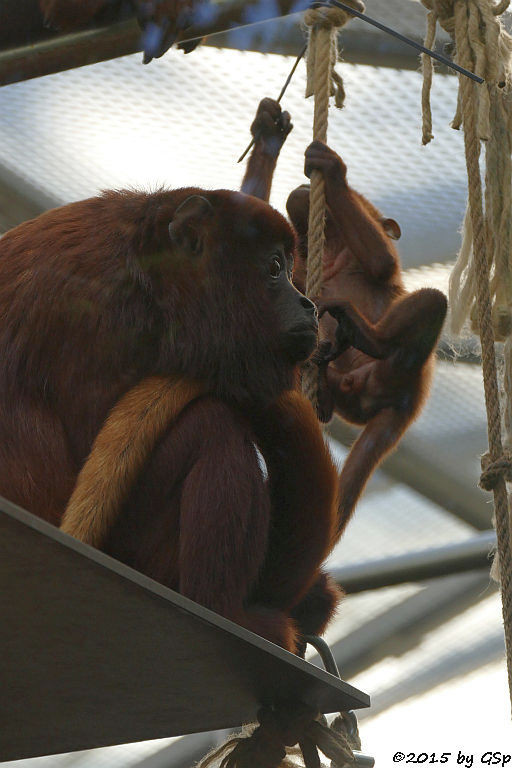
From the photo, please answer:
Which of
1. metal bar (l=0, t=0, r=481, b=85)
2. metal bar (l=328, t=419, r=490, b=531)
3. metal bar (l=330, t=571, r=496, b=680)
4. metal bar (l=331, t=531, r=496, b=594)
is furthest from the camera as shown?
metal bar (l=330, t=571, r=496, b=680)

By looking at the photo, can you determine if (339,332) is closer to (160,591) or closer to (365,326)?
(365,326)

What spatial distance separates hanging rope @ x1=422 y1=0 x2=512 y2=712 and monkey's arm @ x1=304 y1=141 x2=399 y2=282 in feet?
0.48

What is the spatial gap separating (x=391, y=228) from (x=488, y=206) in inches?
10.4

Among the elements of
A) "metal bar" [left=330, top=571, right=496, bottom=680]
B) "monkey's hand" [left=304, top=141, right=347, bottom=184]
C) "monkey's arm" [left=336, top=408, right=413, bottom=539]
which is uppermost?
"monkey's hand" [left=304, top=141, right=347, bottom=184]

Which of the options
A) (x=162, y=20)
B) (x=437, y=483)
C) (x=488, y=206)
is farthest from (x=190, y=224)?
(x=437, y=483)

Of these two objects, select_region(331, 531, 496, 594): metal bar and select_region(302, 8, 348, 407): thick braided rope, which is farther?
select_region(331, 531, 496, 594): metal bar

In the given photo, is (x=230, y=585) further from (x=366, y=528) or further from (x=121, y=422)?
(x=366, y=528)

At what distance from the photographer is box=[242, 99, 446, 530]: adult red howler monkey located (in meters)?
1.56

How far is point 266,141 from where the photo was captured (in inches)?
64.0

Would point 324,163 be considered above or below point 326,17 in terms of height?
below

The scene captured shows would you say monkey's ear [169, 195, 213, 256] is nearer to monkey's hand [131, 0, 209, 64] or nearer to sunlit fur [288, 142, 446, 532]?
monkey's hand [131, 0, 209, 64]

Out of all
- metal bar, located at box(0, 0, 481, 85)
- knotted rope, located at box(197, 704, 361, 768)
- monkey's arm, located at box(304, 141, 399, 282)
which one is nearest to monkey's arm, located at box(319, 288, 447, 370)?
Answer: monkey's arm, located at box(304, 141, 399, 282)

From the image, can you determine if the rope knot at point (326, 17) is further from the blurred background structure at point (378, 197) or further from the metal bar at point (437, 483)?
the metal bar at point (437, 483)

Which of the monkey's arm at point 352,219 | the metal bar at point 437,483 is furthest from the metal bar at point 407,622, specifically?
the monkey's arm at point 352,219
